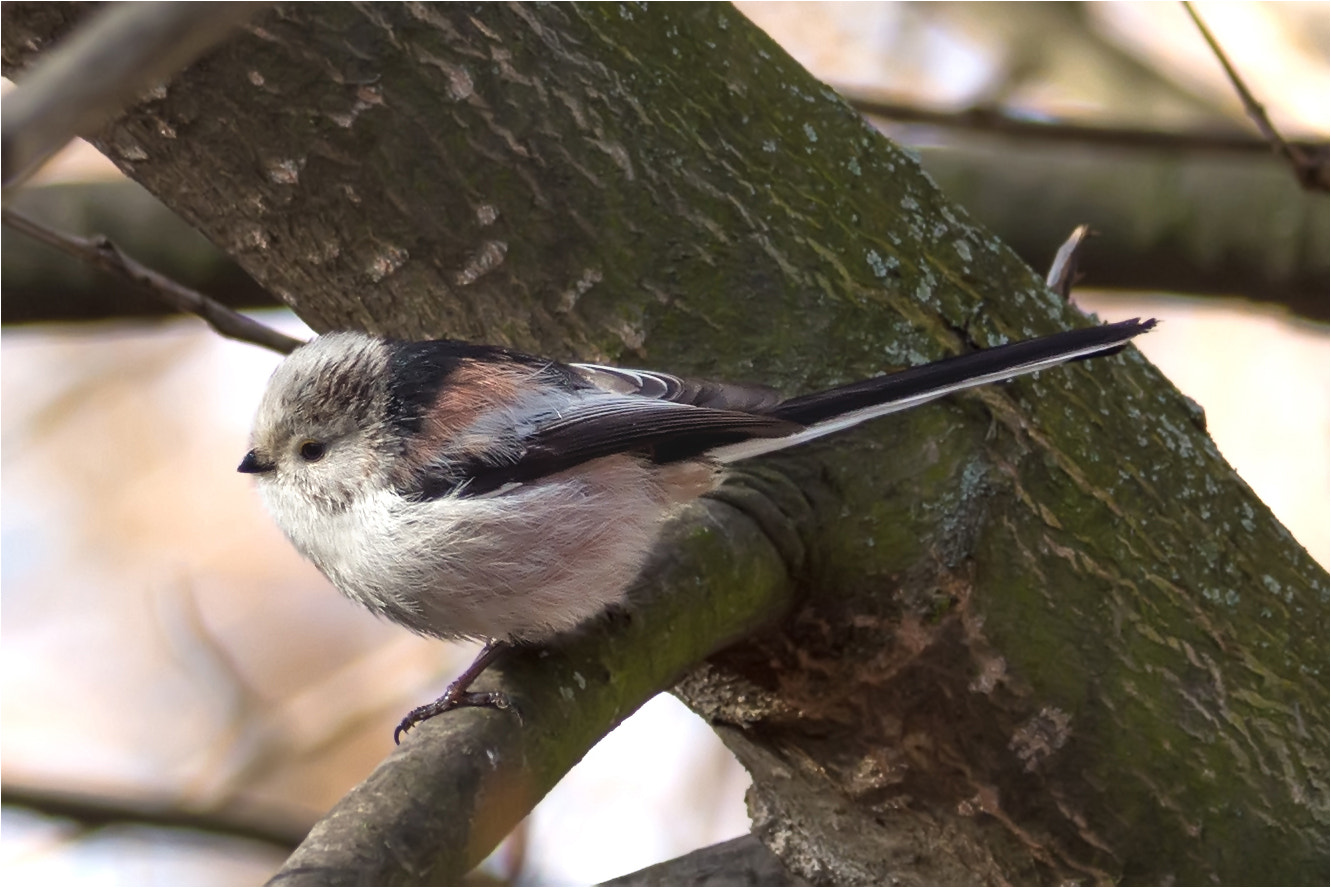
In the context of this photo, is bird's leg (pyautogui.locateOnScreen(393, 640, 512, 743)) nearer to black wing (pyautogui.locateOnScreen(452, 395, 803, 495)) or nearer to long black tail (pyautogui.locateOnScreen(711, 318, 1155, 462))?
black wing (pyautogui.locateOnScreen(452, 395, 803, 495))

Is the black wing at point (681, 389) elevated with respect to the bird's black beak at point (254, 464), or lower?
lower

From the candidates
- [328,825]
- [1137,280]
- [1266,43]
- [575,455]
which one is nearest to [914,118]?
[1137,280]

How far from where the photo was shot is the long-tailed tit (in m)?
1.64

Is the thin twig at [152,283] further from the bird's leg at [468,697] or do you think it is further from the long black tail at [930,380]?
the long black tail at [930,380]

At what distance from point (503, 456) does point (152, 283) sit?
2.28 feet

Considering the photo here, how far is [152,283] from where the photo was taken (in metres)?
1.96

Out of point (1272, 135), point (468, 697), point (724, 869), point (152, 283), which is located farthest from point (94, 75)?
point (1272, 135)

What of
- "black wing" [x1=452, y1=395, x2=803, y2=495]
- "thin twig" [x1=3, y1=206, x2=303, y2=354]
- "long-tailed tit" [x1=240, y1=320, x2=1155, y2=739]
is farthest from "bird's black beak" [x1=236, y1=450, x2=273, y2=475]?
"black wing" [x1=452, y1=395, x2=803, y2=495]

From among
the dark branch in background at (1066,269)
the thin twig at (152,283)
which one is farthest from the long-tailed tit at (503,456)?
the dark branch in background at (1066,269)

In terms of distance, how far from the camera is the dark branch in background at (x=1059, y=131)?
259cm

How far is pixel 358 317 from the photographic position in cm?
187

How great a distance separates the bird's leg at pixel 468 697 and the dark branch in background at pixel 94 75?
916 millimetres

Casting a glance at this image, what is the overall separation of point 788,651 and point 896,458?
32 centimetres

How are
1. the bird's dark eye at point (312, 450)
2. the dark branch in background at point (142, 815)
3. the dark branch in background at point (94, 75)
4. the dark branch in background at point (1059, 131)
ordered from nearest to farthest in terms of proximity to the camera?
the dark branch in background at point (94, 75)
the bird's dark eye at point (312, 450)
the dark branch in background at point (142, 815)
the dark branch in background at point (1059, 131)
